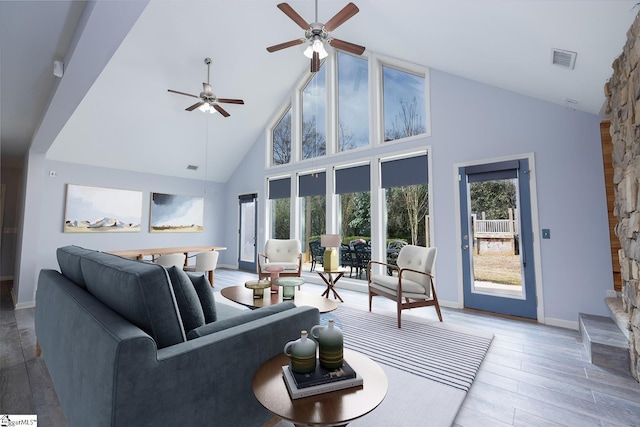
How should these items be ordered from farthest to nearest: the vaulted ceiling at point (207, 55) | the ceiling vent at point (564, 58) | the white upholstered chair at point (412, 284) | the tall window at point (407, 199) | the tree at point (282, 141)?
the tree at point (282, 141)
the tall window at point (407, 199)
the white upholstered chair at point (412, 284)
the ceiling vent at point (564, 58)
the vaulted ceiling at point (207, 55)

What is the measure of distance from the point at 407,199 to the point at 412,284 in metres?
1.92

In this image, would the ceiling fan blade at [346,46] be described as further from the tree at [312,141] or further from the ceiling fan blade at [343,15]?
the tree at [312,141]

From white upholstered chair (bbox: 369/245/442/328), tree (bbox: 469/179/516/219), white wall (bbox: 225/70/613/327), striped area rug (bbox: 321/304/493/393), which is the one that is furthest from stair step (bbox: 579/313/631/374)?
tree (bbox: 469/179/516/219)

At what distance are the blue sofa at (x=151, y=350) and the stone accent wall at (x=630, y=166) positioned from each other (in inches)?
104

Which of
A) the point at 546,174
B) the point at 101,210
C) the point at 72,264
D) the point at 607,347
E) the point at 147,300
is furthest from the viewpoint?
the point at 101,210

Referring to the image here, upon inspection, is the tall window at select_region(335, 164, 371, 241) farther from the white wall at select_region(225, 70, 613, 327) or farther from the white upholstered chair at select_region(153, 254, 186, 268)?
the white upholstered chair at select_region(153, 254, 186, 268)

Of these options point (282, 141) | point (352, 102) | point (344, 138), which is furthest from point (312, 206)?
point (352, 102)

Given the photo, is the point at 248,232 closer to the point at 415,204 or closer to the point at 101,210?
the point at 101,210

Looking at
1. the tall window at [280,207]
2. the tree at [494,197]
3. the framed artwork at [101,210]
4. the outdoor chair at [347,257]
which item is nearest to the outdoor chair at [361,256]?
the outdoor chair at [347,257]

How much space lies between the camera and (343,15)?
2822mm

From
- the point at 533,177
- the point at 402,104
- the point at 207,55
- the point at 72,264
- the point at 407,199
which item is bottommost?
the point at 72,264

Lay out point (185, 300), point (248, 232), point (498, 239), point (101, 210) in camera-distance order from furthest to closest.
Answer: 1. point (248, 232)
2. point (101, 210)
3. point (498, 239)
4. point (185, 300)

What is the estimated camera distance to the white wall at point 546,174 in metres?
3.27

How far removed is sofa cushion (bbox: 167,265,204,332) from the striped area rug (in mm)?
1736
